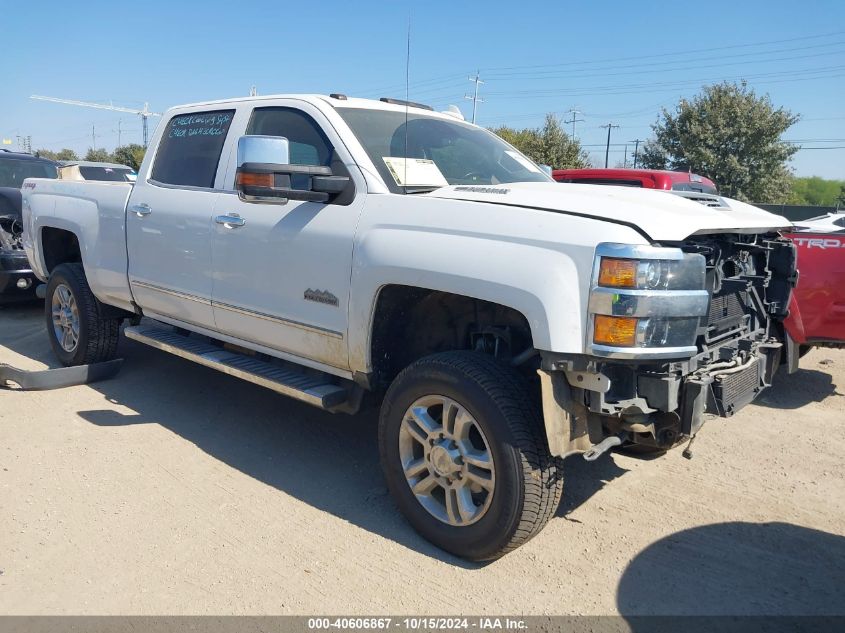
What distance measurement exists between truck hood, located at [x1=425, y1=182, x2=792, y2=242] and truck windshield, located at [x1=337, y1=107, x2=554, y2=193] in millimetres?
266

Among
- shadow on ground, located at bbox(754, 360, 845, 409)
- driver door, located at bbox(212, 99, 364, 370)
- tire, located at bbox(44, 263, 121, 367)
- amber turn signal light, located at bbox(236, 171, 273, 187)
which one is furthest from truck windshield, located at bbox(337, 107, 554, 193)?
tire, located at bbox(44, 263, 121, 367)

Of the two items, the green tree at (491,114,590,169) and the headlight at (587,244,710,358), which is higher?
the green tree at (491,114,590,169)

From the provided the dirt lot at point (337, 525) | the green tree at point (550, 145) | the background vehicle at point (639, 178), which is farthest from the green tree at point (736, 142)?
the dirt lot at point (337, 525)

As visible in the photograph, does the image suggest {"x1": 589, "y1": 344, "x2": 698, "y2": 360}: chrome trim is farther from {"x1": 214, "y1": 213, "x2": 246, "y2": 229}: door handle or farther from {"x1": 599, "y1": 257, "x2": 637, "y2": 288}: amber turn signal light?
{"x1": 214, "y1": 213, "x2": 246, "y2": 229}: door handle

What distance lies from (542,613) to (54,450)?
122 inches

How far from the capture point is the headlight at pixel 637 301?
2.60 m

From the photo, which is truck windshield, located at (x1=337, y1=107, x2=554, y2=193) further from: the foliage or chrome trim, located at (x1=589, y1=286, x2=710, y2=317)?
the foliage

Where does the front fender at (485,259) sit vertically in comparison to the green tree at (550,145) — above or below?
below

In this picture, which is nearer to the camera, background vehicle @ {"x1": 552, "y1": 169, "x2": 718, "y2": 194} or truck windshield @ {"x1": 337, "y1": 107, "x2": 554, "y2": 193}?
truck windshield @ {"x1": 337, "y1": 107, "x2": 554, "y2": 193}

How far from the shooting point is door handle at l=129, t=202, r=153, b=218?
15.6ft

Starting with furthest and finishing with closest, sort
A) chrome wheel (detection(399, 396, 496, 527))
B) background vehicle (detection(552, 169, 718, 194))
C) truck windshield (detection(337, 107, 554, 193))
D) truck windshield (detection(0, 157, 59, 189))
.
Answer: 1. truck windshield (detection(0, 157, 59, 189))
2. background vehicle (detection(552, 169, 718, 194))
3. truck windshield (detection(337, 107, 554, 193))
4. chrome wheel (detection(399, 396, 496, 527))

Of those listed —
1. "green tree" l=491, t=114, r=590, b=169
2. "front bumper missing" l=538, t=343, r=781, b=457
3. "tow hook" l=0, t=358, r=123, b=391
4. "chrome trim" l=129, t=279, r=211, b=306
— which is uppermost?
"green tree" l=491, t=114, r=590, b=169

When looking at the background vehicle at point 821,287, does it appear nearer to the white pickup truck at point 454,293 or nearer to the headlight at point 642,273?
the white pickup truck at point 454,293

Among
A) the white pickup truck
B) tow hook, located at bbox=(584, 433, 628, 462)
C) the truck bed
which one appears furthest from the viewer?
the truck bed
